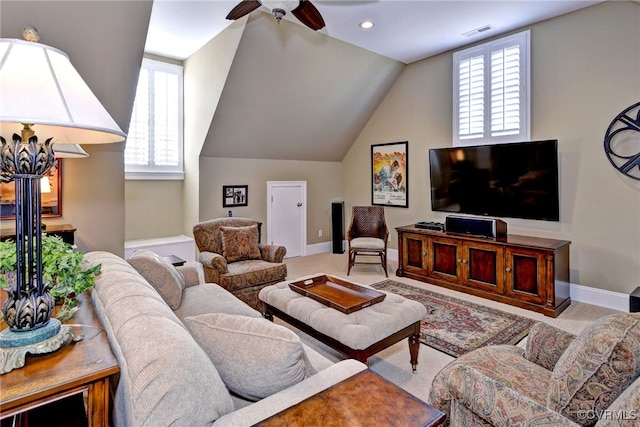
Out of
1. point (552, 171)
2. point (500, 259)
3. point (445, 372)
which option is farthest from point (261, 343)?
point (552, 171)

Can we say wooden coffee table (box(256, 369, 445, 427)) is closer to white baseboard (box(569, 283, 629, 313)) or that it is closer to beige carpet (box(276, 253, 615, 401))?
beige carpet (box(276, 253, 615, 401))

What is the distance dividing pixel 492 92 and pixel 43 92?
15.8 ft

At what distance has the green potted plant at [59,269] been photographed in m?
1.14

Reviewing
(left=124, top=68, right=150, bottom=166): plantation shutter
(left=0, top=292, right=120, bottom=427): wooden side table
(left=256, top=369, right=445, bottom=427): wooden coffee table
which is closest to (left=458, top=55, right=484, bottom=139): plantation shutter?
(left=256, top=369, right=445, bottom=427): wooden coffee table

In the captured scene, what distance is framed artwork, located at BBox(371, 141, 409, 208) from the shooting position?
571cm

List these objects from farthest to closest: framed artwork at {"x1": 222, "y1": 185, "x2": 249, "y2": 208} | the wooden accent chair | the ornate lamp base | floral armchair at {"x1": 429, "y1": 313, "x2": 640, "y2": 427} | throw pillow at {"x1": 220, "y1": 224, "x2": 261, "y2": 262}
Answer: framed artwork at {"x1": 222, "y1": 185, "x2": 249, "y2": 208}, the wooden accent chair, throw pillow at {"x1": 220, "y1": 224, "x2": 261, "y2": 262}, floral armchair at {"x1": 429, "y1": 313, "x2": 640, "y2": 427}, the ornate lamp base

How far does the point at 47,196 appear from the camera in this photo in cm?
348

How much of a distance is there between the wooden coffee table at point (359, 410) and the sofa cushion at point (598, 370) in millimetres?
509

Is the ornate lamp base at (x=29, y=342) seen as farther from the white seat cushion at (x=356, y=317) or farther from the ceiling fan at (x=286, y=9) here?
the ceiling fan at (x=286, y=9)

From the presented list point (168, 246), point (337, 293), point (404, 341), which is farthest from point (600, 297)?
point (168, 246)

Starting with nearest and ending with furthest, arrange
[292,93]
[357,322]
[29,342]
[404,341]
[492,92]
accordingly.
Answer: [29,342] < [357,322] < [404,341] < [492,92] < [292,93]

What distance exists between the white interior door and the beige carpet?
0.34 m

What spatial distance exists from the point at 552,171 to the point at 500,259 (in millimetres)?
1152

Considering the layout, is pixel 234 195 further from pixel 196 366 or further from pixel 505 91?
pixel 196 366
